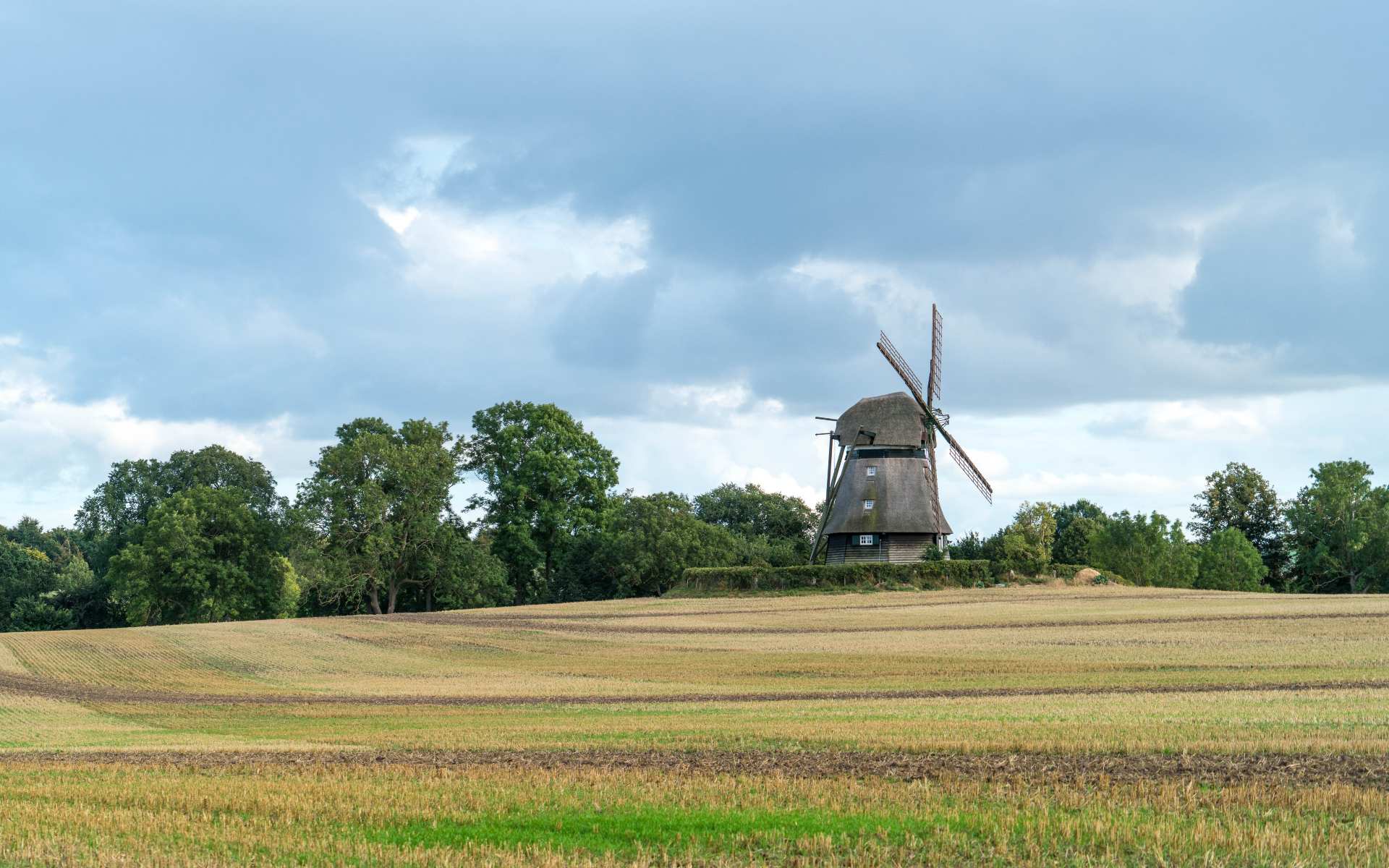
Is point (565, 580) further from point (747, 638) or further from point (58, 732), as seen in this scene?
point (58, 732)

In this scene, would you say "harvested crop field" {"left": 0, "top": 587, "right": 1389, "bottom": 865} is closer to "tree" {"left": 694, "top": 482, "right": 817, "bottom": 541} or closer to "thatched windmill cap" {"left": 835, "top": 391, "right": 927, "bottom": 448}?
"thatched windmill cap" {"left": 835, "top": 391, "right": 927, "bottom": 448}

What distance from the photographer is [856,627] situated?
5388cm

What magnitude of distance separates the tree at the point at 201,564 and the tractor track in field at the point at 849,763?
194 feet

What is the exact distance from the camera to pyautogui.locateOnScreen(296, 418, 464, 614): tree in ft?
251

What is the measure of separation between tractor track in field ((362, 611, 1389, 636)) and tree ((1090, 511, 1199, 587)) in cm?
4349

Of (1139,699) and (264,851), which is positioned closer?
(264,851)

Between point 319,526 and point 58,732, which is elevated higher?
point 319,526

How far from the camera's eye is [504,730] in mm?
22281

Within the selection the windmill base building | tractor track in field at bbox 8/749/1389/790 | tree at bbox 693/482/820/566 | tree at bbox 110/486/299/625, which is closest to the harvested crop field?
tractor track in field at bbox 8/749/1389/790

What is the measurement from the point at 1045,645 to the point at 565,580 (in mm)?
51739

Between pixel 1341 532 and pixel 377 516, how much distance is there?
78.8m

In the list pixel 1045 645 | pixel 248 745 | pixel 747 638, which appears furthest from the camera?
pixel 747 638

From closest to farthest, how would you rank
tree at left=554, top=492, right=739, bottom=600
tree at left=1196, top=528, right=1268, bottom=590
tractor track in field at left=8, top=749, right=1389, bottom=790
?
tractor track in field at left=8, top=749, right=1389, bottom=790, tree at left=554, top=492, right=739, bottom=600, tree at left=1196, top=528, right=1268, bottom=590

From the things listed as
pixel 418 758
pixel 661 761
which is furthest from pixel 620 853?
pixel 418 758
